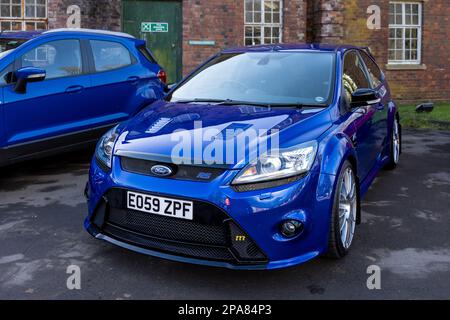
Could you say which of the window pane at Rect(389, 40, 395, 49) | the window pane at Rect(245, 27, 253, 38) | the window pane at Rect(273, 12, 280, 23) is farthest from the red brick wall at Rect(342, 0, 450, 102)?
the window pane at Rect(245, 27, 253, 38)

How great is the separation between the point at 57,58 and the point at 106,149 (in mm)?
2928

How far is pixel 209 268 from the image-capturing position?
149 inches

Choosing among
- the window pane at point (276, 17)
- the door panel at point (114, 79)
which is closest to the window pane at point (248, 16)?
the window pane at point (276, 17)

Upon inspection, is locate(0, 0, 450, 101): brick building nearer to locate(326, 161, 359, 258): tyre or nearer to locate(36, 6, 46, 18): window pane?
locate(36, 6, 46, 18): window pane

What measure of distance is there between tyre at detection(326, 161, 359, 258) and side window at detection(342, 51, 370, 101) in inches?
32.9

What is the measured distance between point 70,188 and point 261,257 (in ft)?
10.8

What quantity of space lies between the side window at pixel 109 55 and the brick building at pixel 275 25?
243 inches

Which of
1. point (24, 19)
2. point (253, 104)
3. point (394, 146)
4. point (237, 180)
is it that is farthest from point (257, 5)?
point (237, 180)


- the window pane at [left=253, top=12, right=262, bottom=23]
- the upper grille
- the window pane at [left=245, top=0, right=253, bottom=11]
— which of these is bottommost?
the upper grille

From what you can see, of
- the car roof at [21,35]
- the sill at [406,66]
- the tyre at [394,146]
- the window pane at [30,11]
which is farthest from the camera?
Result: the sill at [406,66]

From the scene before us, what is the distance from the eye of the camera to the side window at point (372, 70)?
5.87 meters

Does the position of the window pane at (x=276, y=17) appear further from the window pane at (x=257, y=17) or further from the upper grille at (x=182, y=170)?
the upper grille at (x=182, y=170)

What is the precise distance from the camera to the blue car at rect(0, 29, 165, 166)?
19.1 feet
